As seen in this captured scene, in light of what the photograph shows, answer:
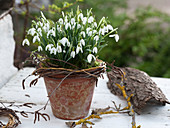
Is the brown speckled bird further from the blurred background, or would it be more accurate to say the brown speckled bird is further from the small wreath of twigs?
the blurred background

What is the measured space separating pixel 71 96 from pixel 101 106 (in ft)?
0.81

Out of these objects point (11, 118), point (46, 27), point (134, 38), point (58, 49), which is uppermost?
point (134, 38)

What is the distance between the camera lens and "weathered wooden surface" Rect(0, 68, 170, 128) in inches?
36.0

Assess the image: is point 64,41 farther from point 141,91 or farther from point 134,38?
point 134,38

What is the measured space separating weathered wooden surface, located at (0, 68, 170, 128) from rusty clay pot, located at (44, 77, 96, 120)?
5 cm

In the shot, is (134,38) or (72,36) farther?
(134,38)

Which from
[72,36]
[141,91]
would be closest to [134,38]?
[141,91]

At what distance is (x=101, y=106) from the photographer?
1082 millimetres

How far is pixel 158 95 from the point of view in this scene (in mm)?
1005

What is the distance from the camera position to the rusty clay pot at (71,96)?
88cm

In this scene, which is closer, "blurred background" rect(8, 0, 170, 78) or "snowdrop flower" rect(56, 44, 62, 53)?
"snowdrop flower" rect(56, 44, 62, 53)

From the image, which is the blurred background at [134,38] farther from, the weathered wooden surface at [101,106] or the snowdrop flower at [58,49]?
the snowdrop flower at [58,49]

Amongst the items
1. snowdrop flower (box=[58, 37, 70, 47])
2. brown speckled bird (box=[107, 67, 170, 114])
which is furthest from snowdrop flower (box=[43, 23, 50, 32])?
brown speckled bird (box=[107, 67, 170, 114])

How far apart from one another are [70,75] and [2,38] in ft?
2.47
